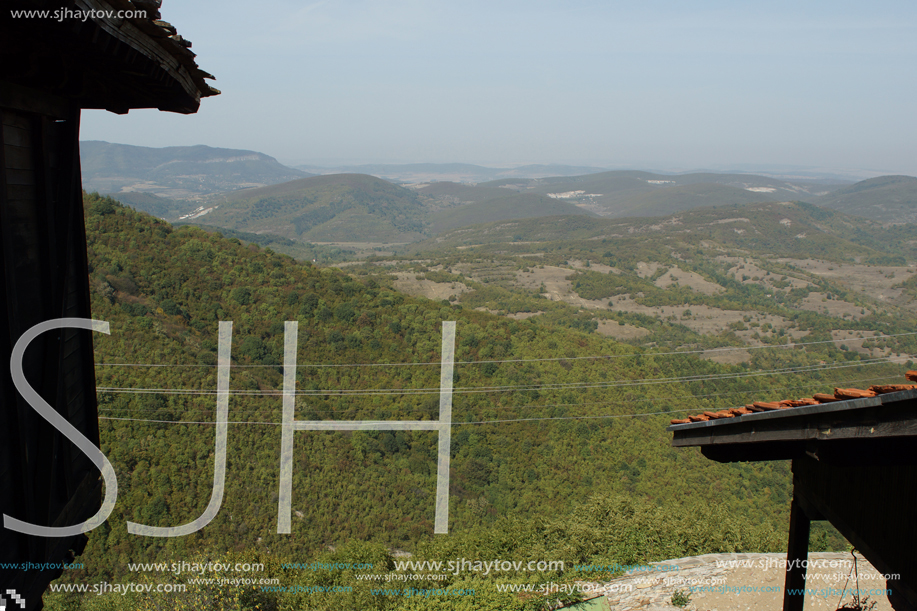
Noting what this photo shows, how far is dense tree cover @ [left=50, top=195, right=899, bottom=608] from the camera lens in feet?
63.1

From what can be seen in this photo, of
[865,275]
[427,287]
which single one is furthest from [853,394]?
[865,275]

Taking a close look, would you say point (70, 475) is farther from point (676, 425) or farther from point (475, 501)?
point (475, 501)

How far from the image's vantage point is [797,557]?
4742 mm

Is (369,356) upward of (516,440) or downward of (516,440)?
upward

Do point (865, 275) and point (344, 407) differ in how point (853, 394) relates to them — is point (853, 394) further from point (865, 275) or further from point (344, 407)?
point (865, 275)

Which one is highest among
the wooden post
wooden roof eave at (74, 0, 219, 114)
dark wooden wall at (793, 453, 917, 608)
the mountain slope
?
wooden roof eave at (74, 0, 219, 114)

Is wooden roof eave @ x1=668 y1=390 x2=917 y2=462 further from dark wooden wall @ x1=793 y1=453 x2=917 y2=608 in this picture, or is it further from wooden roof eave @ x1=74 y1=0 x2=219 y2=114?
wooden roof eave @ x1=74 y1=0 x2=219 y2=114

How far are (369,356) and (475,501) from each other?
11.4m

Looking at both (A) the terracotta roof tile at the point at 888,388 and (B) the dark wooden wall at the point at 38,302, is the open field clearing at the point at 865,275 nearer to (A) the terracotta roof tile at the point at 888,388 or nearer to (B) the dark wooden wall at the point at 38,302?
(A) the terracotta roof tile at the point at 888,388

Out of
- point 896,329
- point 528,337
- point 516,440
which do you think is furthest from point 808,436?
point 896,329

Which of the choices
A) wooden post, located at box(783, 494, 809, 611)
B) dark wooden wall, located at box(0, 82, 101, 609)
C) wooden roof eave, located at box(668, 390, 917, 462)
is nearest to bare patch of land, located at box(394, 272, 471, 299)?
wooden post, located at box(783, 494, 809, 611)

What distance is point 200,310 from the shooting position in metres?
32.8

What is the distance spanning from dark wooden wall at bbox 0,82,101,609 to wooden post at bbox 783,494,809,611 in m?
5.75

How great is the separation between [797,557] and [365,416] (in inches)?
1023
